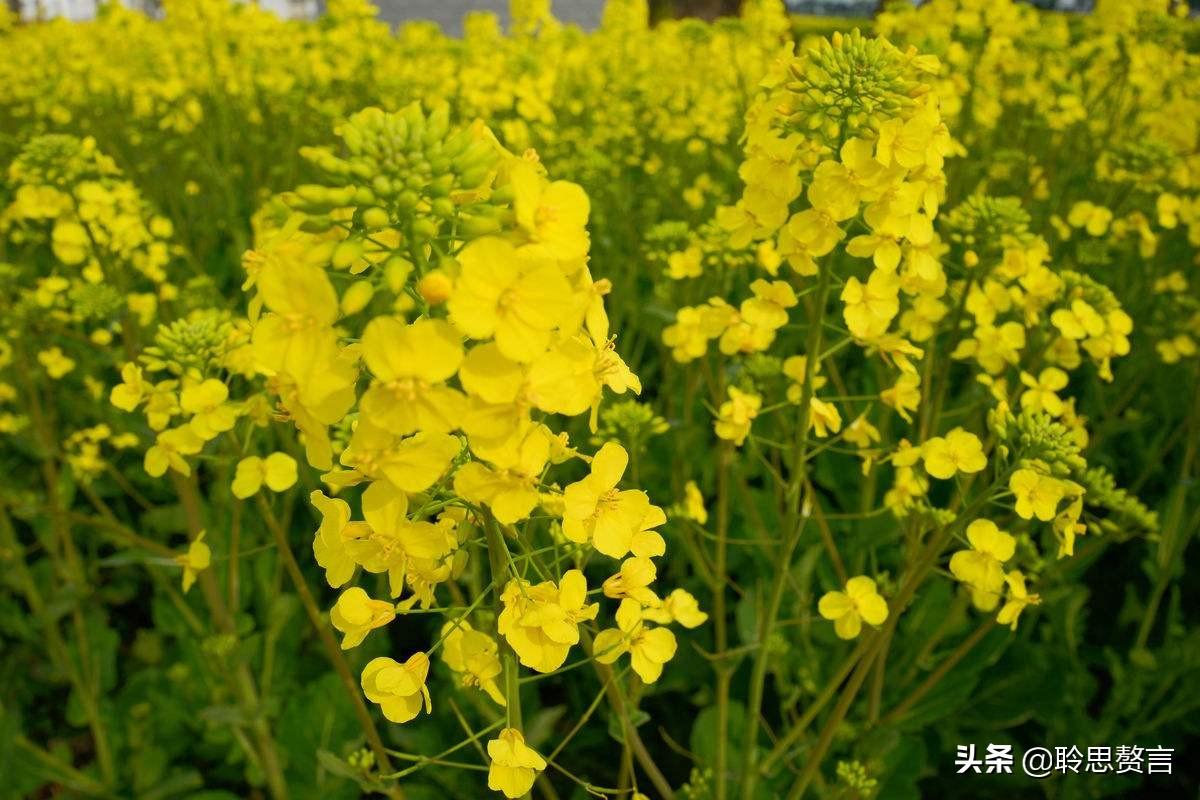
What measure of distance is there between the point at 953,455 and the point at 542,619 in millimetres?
1040

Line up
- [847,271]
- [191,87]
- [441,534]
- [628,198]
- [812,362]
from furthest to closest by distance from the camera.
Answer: [191,87] < [628,198] < [847,271] < [812,362] < [441,534]

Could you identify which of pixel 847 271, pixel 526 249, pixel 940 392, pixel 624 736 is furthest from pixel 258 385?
pixel 847 271

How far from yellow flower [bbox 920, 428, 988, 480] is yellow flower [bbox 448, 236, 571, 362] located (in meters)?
1.08

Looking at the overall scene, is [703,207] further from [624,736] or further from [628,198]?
[624,736]

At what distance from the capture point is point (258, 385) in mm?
2543

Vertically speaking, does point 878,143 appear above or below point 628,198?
above

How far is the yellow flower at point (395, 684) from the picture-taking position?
118 cm

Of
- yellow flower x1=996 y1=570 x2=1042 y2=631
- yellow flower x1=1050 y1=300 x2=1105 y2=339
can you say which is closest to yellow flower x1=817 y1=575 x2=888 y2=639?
yellow flower x1=996 y1=570 x2=1042 y2=631

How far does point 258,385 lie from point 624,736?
157 cm

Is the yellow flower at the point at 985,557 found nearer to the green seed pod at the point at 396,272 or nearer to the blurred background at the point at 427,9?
the green seed pod at the point at 396,272

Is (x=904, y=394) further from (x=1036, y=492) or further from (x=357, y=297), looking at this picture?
(x=357, y=297)

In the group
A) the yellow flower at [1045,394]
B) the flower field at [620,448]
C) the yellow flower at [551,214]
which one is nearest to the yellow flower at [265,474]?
the flower field at [620,448]

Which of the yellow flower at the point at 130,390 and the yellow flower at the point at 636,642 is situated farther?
the yellow flower at the point at 130,390

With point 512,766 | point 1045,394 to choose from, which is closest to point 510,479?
point 512,766
